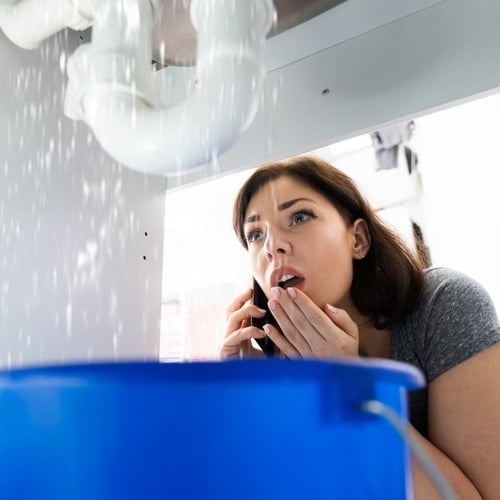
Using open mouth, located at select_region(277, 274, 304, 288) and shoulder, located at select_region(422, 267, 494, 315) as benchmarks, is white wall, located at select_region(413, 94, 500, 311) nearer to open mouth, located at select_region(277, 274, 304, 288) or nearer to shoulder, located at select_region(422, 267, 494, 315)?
shoulder, located at select_region(422, 267, 494, 315)

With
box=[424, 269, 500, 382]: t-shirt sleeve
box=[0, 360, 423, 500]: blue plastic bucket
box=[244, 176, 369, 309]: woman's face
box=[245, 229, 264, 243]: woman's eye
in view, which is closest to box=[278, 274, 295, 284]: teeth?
box=[244, 176, 369, 309]: woman's face

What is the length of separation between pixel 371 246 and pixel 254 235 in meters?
0.22

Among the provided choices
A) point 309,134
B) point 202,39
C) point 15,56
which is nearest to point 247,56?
point 202,39

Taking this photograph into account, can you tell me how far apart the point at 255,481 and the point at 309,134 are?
1.94ft

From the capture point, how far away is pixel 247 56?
1.74 feet

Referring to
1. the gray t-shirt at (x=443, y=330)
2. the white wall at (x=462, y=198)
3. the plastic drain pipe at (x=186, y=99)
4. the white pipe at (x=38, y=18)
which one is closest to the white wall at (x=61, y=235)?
the white pipe at (x=38, y=18)

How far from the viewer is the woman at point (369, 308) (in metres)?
0.69

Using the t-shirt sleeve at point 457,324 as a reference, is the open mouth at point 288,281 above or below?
above

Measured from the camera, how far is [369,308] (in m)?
0.92

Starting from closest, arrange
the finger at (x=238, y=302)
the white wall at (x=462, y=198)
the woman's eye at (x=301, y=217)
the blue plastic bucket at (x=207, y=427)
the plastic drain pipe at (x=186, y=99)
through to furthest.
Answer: the blue plastic bucket at (x=207, y=427) < the plastic drain pipe at (x=186, y=99) < the woman's eye at (x=301, y=217) < the finger at (x=238, y=302) < the white wall at (x=462, y=198)

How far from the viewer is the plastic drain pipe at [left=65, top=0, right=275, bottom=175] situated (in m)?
0.53

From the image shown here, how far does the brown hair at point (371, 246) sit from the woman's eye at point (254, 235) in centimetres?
7

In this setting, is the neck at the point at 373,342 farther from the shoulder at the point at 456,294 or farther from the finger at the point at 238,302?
the finger at the point at 238,302

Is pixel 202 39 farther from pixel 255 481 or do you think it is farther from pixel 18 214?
pixel 255 481
